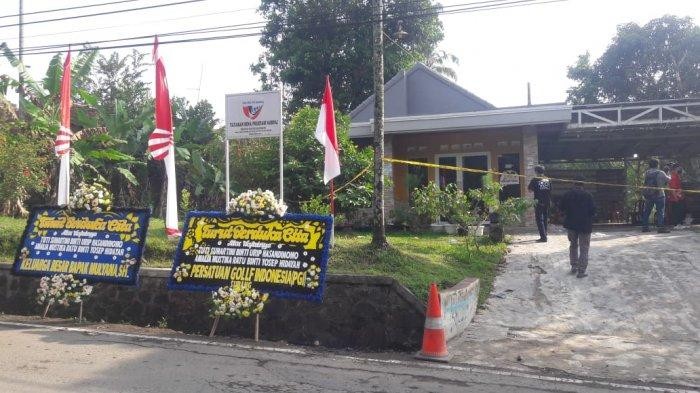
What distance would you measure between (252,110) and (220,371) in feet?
16.8

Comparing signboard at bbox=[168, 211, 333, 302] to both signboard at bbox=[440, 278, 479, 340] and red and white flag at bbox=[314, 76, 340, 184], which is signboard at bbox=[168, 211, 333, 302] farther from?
red and white flag at bbox=[314, 76, 340, 184]

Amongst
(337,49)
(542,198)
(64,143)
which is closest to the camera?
(64,143)

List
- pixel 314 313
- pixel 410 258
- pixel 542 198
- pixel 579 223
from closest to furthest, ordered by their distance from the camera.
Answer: pixel 314 313, pixel 410 258, pixel 579 223, pixel 542 198

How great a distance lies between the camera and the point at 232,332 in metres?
8.04

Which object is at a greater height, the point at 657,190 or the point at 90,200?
the point at 657,190

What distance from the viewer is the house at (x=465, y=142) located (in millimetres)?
16250

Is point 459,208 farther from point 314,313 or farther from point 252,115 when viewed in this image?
point 314,313

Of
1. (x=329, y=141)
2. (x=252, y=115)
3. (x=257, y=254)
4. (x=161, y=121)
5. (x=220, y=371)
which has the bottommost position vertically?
(x=220, y=371)

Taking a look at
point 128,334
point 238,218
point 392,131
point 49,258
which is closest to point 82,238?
point 49,258

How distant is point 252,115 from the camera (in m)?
9.98

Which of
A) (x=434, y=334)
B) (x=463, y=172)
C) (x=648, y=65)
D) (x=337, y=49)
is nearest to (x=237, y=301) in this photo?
(x=434, y=334)

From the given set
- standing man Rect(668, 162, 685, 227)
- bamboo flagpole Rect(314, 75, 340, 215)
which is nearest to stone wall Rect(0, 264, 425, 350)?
bamboo flagpole Rect(314, 75, 340, 215)

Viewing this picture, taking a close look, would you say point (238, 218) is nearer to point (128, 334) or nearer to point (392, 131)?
point (128, 334)

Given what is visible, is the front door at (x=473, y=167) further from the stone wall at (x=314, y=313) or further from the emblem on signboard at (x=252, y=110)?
the stone wall at (x=314, y=313)
